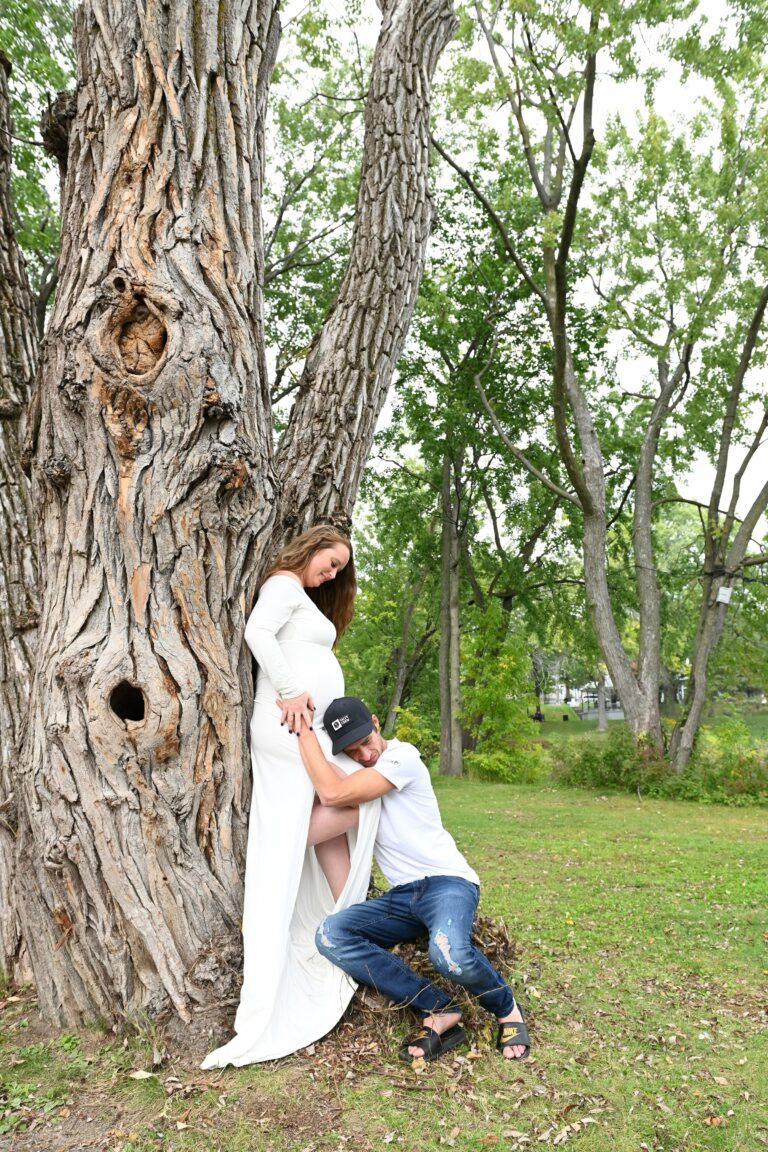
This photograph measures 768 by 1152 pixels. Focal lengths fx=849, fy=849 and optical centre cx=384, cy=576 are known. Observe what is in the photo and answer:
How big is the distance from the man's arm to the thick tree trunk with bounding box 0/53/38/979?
56.3 inches

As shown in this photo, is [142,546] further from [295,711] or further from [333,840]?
[333,840]

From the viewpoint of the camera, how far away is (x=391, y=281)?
16.1 ft

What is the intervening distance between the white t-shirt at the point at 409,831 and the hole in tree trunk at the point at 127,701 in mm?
1133

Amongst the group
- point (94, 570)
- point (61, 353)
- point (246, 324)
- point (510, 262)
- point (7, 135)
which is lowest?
point (94, 570)

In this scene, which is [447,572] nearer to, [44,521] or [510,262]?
[510,262]

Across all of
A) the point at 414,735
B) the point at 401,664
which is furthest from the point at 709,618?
the point at 401,664

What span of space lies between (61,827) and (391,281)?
337cm

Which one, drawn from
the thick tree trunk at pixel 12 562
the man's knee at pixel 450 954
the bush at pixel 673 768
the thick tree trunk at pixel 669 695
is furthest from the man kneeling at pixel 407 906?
the thick tree trunk at pixel 669 695

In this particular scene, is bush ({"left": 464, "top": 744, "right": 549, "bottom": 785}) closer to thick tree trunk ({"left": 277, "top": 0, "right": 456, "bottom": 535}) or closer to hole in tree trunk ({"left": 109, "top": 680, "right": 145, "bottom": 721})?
thick tree trunk ({"left": 277, "top": 0, "right": 456, "bottom": 535})

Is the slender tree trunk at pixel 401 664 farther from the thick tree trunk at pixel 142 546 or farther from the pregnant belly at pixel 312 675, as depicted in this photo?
the thick tree trunk at pixel 142 546

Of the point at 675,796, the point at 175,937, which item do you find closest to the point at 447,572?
the point at 675,796

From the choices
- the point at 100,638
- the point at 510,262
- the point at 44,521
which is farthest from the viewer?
the point at 510,262

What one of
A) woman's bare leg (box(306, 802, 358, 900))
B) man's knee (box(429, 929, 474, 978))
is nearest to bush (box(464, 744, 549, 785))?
woman's bare leg (box(306, 802, 358, 900))

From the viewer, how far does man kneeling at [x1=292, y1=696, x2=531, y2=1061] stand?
3.76 meters
